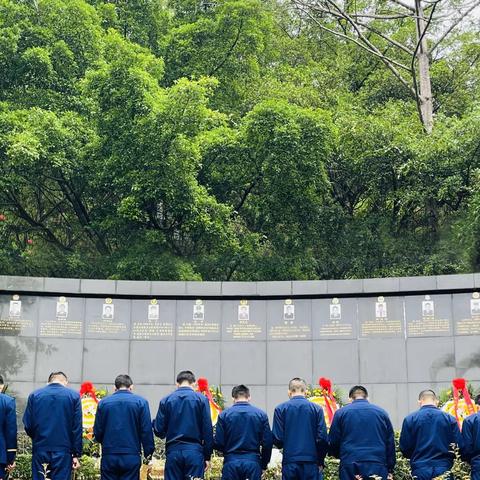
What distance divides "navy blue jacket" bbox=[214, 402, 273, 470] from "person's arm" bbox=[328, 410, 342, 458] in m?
0.60

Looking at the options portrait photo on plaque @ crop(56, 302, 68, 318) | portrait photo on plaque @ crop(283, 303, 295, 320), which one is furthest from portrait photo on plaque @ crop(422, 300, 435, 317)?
portrait photo on plaque @ crop(56, 302, 68, 318)

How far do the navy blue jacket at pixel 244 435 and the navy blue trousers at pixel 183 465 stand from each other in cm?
25

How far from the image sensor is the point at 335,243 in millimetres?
20641

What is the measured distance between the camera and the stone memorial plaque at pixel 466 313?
15828mm

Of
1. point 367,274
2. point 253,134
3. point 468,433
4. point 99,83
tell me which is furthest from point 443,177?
point 468,433

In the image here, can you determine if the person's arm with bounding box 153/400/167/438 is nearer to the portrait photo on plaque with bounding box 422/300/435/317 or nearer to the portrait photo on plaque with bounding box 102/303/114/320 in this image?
the portrait photo on plaque with bounding box 102/303/114/320

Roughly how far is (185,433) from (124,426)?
2.02 feet

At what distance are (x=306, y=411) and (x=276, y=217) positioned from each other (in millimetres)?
11476

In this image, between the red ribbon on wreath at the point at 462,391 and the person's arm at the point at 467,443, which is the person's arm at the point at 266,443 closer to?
the person's arm at the point at 467,443

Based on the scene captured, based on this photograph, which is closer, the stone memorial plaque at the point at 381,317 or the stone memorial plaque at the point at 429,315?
the stone memorial plaque at the point at 429,315

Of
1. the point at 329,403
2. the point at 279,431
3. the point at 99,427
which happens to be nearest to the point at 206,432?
the point at 279,431

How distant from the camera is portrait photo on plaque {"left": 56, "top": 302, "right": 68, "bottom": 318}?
53.7 ft

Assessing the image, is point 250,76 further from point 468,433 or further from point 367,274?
point 468,433

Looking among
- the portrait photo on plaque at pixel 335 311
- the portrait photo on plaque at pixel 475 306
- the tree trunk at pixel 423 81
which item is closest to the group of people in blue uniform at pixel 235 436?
the portrait photo on plaque at pixel 475 306
